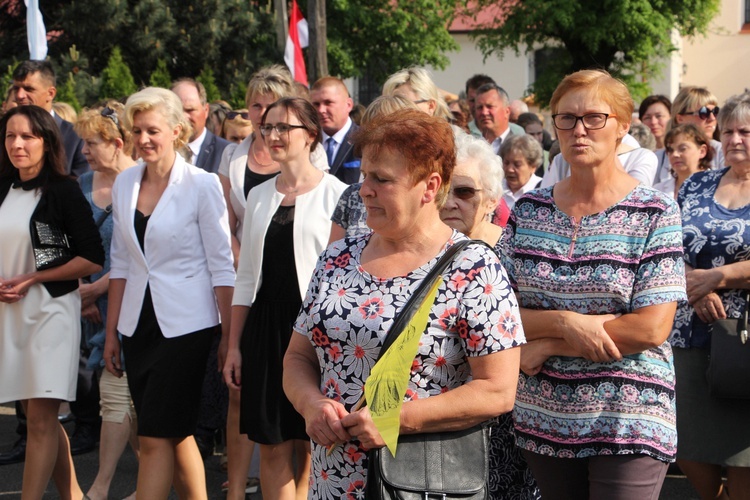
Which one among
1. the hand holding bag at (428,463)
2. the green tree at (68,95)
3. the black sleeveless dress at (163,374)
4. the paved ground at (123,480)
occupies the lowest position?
the paved ground at (123,480)

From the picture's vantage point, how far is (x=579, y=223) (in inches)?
141

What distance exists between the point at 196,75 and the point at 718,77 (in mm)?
22183

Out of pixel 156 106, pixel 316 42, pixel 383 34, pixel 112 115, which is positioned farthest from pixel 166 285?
pixel 383 34

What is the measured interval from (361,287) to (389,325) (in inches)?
6.8

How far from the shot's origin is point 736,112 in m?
Answer: 4.88

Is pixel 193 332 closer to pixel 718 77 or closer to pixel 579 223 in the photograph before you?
pixel 579 223

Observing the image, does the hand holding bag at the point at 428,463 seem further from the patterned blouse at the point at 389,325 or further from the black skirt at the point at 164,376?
the black skirt at the point at 164,376

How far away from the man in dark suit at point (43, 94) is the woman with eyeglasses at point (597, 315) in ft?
16.4

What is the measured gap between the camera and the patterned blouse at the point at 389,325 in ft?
9.71

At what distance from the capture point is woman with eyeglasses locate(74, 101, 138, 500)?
5902mm

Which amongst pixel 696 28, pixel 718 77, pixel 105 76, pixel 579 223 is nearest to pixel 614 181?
pixel 579 223

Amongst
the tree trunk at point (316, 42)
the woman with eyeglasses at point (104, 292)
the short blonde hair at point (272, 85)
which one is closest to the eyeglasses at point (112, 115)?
the woman with eyeglasses at point (104, 292)

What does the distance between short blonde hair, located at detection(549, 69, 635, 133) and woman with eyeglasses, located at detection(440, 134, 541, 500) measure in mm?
424

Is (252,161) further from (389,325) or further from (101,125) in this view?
(389,325)
